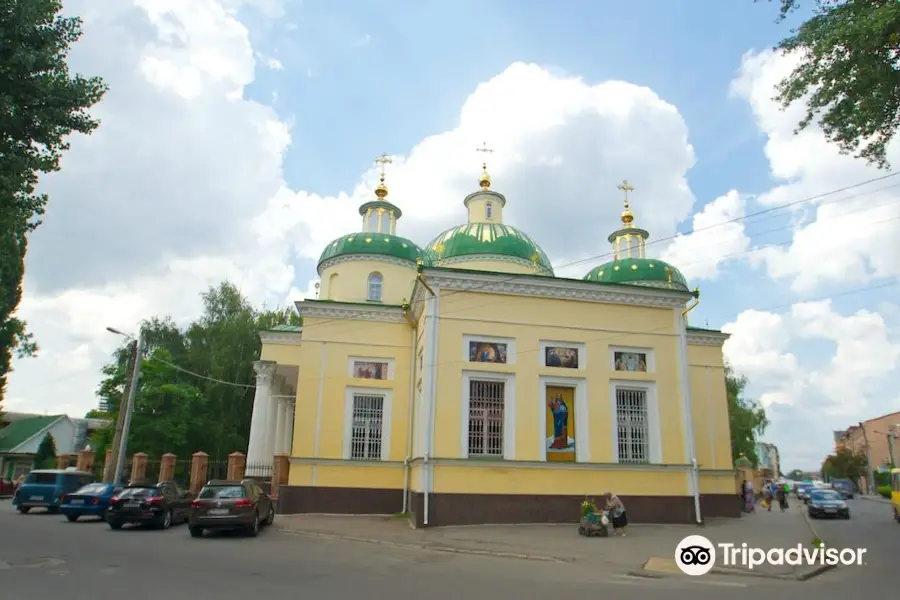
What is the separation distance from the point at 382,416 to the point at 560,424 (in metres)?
6.58

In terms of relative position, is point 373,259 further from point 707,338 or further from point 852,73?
point 852,73

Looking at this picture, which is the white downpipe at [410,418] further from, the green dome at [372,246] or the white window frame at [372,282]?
the green dome at [372,246]

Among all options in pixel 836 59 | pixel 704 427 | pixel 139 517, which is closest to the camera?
pixel 836 59

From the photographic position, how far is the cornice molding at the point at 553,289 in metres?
19.0

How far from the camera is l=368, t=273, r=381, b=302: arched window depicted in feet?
89.2

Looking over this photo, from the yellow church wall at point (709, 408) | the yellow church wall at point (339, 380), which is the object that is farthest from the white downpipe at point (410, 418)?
the yellow church wall at point (709, 408)

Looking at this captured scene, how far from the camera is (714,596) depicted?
8.21 meters

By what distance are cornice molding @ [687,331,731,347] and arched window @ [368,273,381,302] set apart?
14.0m

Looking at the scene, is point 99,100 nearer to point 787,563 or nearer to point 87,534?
point 87,534

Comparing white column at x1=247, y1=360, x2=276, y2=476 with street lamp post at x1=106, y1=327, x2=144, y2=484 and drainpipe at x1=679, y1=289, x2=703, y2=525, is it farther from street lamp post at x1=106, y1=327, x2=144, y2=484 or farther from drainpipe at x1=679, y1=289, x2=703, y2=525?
drainpipe at x1=679, y1=289, x2=703, y2=525

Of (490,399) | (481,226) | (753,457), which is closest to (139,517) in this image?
(490,399)

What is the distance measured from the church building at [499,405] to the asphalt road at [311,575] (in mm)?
5413

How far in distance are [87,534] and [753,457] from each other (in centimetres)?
4956

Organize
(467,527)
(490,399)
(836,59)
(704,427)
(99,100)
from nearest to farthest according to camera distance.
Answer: (836,59)
(99,100)
(467,527)
(490,399)
(704,427)
